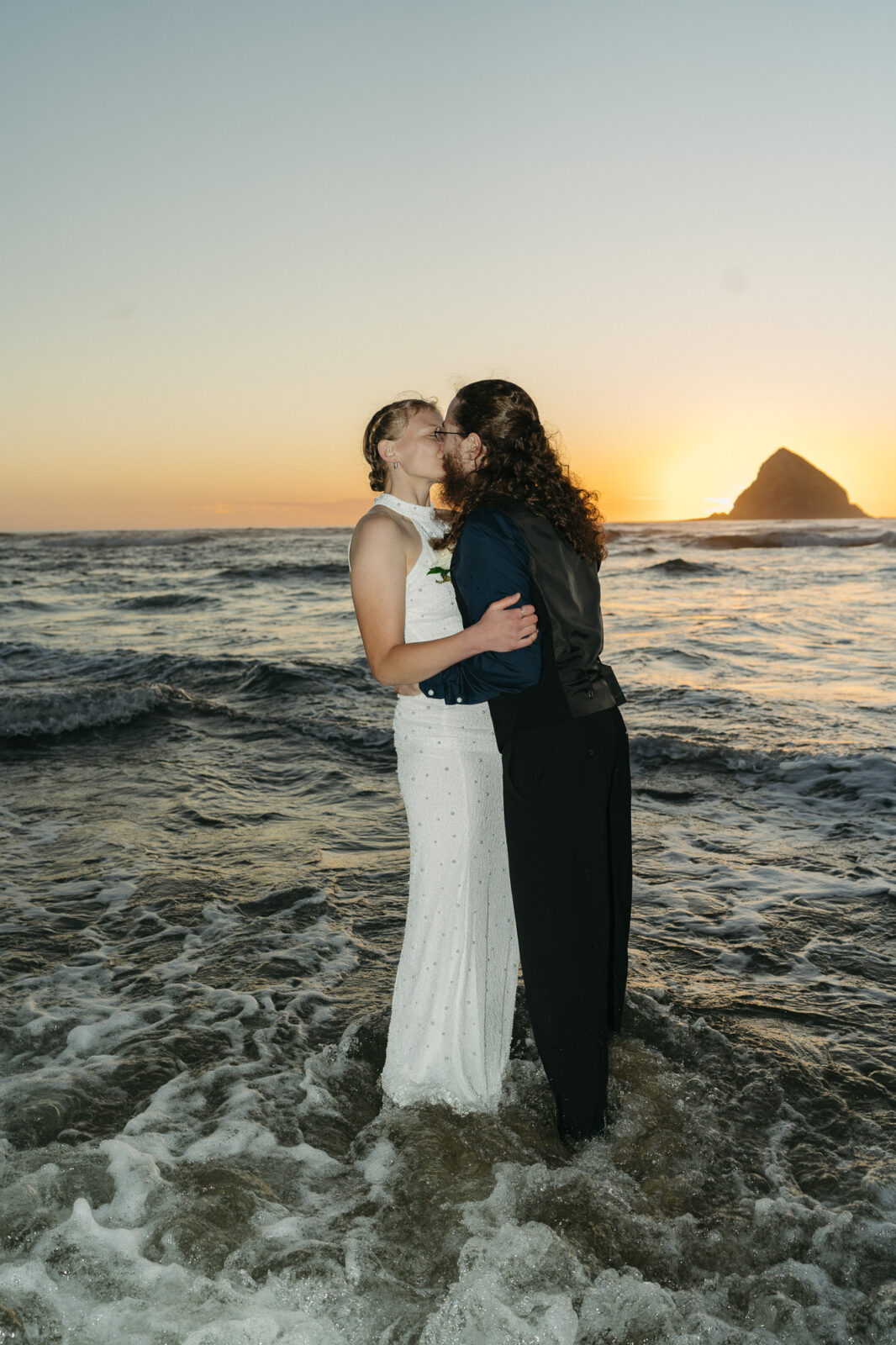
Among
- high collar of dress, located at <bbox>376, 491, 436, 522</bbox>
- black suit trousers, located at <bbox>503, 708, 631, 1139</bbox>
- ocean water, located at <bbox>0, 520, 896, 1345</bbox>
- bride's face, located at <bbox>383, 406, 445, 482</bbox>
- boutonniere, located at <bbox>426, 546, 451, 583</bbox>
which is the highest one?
bride's face, located at <bbox>383, 406, 445, 482</bbox>

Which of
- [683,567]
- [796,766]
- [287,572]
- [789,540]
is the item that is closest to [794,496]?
[789,540]

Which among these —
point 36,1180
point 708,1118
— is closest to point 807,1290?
point 708,1118

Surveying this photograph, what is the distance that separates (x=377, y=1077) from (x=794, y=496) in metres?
169

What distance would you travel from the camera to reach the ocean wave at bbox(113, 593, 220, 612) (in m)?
24.2

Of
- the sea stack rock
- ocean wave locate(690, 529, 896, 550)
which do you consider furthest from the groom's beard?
the sea stack rock

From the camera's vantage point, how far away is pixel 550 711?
116 inches

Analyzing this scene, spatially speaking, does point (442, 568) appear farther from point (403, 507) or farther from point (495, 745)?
point (495, 745)

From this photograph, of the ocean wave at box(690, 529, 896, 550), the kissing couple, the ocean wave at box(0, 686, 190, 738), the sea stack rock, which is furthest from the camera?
the sea stack rock

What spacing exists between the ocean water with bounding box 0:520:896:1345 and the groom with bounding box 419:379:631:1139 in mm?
515

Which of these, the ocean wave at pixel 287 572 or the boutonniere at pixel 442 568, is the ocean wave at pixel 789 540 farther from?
the boutonniere at pixel 442 568

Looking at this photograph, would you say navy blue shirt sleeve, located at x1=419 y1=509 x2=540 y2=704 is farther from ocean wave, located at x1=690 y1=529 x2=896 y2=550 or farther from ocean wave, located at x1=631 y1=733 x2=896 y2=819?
ocean wave, located at x1=690 y1=529 x2=896 y2=550

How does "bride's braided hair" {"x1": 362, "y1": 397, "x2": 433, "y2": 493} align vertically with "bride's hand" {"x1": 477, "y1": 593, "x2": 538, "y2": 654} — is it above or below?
above

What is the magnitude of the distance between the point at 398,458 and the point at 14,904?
4221 millimetres

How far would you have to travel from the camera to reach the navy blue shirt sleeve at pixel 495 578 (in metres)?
2.77
